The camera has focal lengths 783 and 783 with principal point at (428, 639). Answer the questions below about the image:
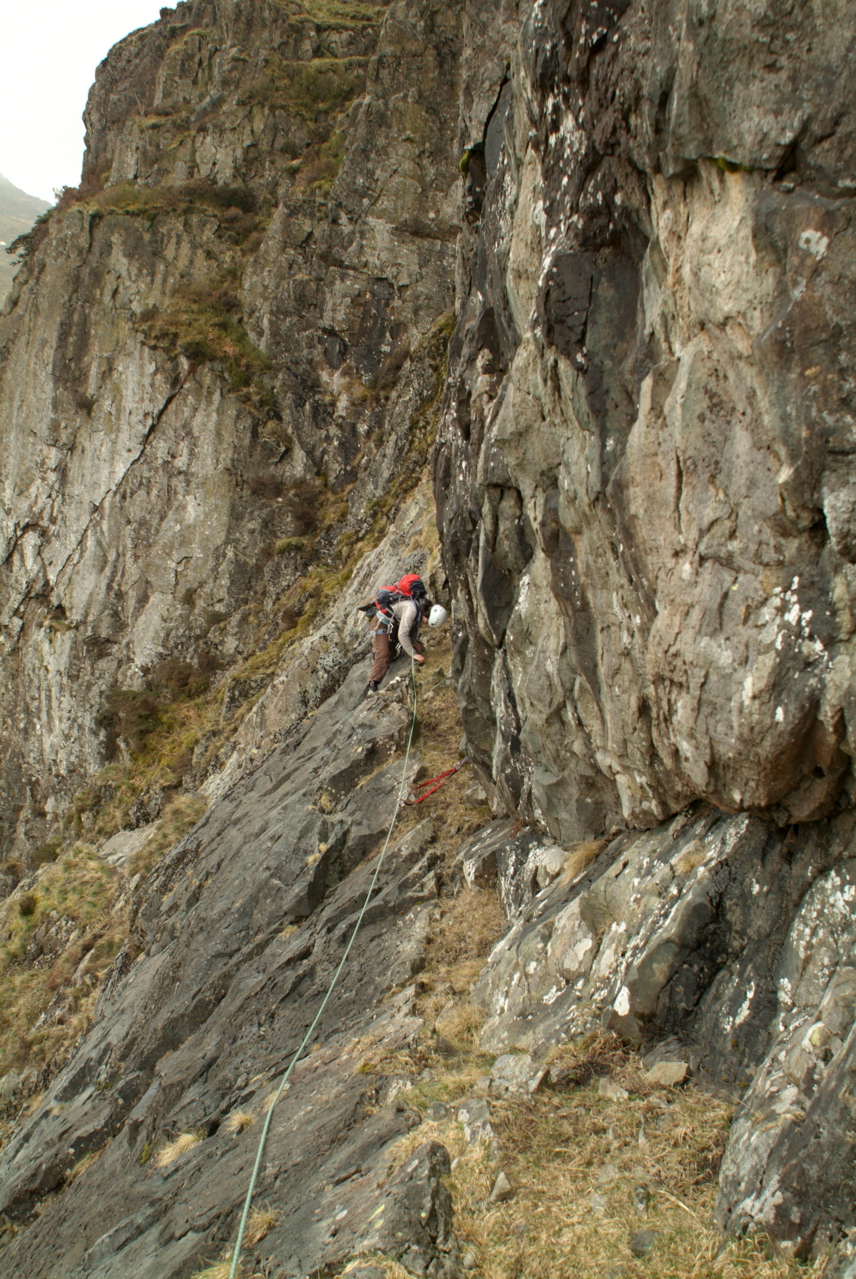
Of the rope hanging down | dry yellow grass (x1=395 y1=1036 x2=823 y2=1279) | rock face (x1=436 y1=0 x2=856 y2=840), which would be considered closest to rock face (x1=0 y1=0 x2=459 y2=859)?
the rope hanging down

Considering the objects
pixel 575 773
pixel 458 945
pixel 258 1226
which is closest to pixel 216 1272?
pixel 258 1226

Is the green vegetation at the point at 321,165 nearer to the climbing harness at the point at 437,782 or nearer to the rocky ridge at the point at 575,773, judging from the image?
the rocky ridge at the point at 575,773

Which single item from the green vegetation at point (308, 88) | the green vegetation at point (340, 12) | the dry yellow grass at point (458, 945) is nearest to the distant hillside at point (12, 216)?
the green vegetation at point (340, 12)

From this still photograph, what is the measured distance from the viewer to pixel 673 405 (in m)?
5.11

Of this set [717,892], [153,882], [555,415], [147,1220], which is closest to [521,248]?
[555,415]

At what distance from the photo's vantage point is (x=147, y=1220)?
7.14 m

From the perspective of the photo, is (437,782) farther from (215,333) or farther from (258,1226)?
(215,333)

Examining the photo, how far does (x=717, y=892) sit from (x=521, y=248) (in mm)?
5664

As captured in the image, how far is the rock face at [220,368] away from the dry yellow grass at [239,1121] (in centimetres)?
1596

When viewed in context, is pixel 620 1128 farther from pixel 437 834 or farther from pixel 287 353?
pixel 287 353

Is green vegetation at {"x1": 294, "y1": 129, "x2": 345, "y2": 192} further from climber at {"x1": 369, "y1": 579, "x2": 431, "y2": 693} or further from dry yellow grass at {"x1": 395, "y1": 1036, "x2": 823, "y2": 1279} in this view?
dry yellow grass at {"x1": 395, "y1": 1036, "x2": 823, "y2": 1279}

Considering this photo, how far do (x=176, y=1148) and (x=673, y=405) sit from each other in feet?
27.3

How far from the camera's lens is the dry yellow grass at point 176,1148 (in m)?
7.80

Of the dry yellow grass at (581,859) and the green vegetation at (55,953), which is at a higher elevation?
the dry yellow grass at (581,859)
